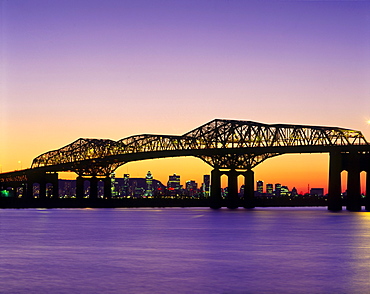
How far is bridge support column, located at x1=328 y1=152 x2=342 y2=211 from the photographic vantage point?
13943cm

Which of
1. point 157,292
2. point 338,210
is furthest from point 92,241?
point 338,210

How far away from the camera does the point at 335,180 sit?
13900cm

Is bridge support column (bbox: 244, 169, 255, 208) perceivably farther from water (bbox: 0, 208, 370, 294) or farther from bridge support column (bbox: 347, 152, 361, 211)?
water (bbox: 0, 208, 370, 294)

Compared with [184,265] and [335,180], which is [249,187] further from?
[184,265]

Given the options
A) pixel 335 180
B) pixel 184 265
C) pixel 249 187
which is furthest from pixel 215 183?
pixel 184 265

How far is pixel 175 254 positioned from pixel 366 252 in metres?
13.8

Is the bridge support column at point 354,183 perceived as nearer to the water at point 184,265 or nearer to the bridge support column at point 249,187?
the bridge support column at point 249,187

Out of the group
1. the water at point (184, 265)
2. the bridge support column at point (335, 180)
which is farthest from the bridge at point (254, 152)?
the water at point (184, 265)

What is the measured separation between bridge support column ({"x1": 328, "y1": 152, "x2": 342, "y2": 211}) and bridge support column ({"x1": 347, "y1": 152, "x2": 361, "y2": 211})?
2574 millimetres

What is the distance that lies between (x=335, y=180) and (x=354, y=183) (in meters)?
5.48

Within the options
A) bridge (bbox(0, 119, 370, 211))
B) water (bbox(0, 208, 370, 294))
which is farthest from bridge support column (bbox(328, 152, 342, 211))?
water (bbox(0, 208, 370, 294))

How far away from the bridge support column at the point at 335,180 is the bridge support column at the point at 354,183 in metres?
2.57

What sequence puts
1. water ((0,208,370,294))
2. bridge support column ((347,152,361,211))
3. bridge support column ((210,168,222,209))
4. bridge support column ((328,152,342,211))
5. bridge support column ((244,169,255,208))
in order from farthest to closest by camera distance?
bridge support column ((244,169,255,208))
bridge support column ((210,168,222,209))
bridge support column ((347,152,361,211))
bridge support column ((328,152,342,211))
water ((0,208,370,294))

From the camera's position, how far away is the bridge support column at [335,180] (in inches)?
5489
